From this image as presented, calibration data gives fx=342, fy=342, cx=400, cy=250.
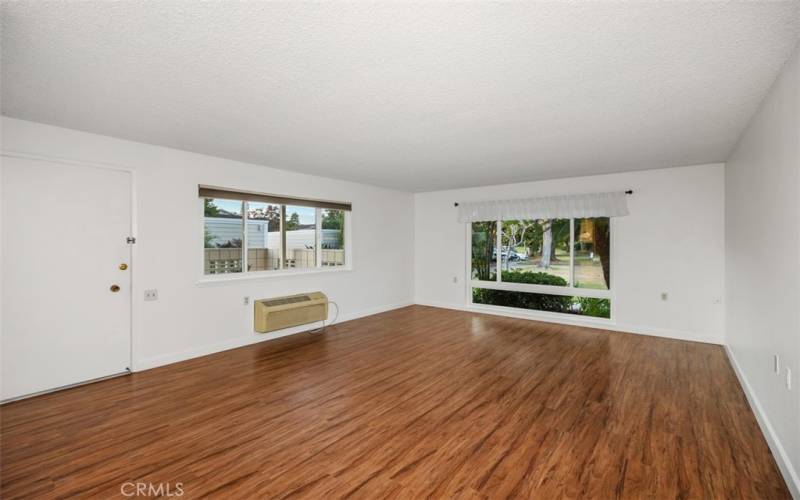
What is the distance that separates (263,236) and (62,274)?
2.12 m

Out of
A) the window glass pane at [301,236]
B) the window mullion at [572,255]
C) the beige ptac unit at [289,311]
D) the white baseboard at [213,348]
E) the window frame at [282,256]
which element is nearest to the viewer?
the white baseboard at [213,348]

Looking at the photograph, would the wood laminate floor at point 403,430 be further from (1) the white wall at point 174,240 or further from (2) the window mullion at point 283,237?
(2) the window mullion at point 283,237

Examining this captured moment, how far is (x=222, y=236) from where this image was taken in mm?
4438

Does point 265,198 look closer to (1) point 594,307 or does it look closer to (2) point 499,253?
(2) point 499,253

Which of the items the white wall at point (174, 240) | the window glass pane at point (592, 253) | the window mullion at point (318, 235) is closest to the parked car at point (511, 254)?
the window glass pane at point (592, 253)

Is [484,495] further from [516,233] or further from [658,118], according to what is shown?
[516,233]

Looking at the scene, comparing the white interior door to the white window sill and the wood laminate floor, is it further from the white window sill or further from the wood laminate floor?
the white window sill

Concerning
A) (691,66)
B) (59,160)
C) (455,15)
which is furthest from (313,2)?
→ (59,160)

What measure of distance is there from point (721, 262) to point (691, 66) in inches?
147

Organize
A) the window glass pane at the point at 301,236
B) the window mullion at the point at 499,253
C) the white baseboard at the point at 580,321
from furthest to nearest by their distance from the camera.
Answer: the window mullion at the point at 499,253, the window glass pane at the point at 301,236, the white baseboard at the point at 580,321

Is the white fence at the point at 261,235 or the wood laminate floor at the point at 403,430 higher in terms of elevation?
the white fence at the point at 261,235

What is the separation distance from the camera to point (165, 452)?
2.22 meters

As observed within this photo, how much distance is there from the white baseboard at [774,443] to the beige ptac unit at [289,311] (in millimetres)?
4652

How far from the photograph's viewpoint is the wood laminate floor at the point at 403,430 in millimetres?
1944
